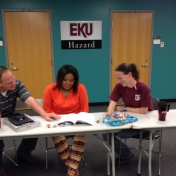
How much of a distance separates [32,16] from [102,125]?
3.15 metres

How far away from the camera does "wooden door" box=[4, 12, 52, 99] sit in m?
4.12

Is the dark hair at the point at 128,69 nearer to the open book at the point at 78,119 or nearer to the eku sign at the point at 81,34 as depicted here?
the open book at the point at 78,119

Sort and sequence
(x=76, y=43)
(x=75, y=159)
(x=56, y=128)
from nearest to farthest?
1. (x=56, y=128)
2. (x=75, y=159)
3. (x=76, y=43)

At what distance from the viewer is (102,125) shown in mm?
1837

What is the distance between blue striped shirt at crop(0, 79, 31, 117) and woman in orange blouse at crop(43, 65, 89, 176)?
A: 224mm

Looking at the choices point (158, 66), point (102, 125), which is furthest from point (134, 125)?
point (158, 66)

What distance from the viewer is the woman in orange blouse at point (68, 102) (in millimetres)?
2043

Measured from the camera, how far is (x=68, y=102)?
2184 millimetres

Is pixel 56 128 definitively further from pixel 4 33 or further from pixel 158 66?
pixel 158 66

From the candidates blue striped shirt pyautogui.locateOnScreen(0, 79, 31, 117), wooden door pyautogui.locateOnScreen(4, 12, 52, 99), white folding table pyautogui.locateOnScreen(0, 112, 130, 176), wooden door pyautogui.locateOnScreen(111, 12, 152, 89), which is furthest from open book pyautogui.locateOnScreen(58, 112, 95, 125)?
wooden door pyautogui.locateOnScreen(111, 12, 152, 89)

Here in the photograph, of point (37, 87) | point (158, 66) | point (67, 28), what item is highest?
point (67, 28)

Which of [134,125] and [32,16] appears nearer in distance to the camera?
[134,125]

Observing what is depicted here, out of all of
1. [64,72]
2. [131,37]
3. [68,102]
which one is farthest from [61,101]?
[131,37]

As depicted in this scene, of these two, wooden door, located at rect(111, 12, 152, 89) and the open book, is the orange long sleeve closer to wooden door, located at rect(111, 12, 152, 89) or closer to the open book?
the open book
